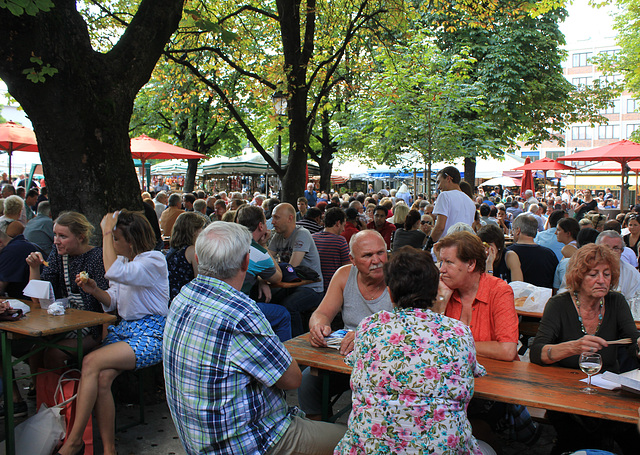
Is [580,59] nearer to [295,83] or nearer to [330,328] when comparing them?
[295,83]

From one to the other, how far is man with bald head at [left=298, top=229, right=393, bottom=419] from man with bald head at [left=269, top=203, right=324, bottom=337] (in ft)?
5.79

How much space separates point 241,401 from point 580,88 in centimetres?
2356

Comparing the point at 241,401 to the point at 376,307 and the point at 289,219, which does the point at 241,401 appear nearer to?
the point at 376,307

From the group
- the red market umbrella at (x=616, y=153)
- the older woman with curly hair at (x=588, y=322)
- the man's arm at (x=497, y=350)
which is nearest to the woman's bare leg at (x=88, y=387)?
the man's arm at (x=497, y=350)

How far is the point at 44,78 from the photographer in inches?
184

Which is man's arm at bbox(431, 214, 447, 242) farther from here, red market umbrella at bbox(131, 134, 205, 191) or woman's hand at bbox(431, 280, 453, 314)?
red market umbrella at bbox(131, 134, 205, 191)

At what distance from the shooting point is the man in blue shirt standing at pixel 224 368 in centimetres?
228

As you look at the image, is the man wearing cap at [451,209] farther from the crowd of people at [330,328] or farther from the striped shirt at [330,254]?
the striped shirt at [330,254]

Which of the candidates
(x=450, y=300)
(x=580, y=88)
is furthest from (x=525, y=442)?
(x=580, y=88)

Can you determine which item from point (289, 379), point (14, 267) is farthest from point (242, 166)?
point (289, 379)

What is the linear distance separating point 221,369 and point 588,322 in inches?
88.4

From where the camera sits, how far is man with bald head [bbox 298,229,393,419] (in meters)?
3.48

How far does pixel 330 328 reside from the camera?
3.32 m

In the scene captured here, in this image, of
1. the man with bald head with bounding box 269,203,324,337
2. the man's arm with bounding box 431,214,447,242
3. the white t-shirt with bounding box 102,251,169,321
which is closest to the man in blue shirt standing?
the white t-shirt with bounding box 102,251,169,321
